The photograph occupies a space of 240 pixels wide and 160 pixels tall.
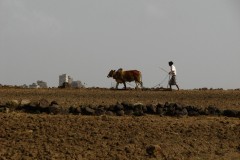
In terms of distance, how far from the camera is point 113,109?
12.5m

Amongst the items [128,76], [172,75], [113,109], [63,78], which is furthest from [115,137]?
[63,78]

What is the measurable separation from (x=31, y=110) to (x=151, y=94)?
8.20 m

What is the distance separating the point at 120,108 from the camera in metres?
12.4

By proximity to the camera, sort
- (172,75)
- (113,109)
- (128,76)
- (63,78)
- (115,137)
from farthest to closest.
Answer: (63,78), (128,76), (172,75), (113,109), (115,137)

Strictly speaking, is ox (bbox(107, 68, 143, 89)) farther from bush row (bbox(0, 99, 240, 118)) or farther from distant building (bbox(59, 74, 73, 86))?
bush row (bbox(0, 99, 240, 118))

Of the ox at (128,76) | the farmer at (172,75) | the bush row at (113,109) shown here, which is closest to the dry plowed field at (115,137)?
the bush row at (113,109)

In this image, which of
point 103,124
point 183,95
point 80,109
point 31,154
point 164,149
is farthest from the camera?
point 183,95

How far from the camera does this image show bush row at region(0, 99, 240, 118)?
1207cm

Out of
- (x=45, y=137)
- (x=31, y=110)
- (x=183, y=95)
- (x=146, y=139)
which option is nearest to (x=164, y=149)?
(x=146, y=139)

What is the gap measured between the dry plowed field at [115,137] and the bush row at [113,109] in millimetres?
207

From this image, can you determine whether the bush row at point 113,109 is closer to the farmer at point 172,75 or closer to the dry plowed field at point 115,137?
the dry plowed field at point 115,137

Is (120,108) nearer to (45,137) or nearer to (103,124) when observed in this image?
(103,124)

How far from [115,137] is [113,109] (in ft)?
7.06

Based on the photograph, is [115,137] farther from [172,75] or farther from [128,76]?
[128,76]
